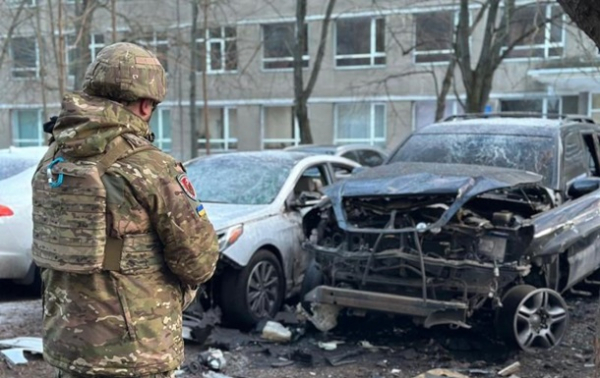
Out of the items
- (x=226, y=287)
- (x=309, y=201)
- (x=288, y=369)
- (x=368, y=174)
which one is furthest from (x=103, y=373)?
(x=309, y=201)

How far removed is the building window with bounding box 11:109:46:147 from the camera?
3112cm

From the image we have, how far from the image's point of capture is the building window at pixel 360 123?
2653 centimetres

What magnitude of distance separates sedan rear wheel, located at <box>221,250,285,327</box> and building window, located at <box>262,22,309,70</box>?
2132 cm

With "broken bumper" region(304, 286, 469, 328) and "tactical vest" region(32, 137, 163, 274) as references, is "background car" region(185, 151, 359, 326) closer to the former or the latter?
"broken bumper" region(304, 286, 469, 328)

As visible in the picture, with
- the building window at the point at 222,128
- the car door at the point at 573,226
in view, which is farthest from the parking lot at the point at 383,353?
the building window at the point at 222,128

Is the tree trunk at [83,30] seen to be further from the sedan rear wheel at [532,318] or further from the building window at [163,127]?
the sedan rear wheel at [532,318]

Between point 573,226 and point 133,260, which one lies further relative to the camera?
point 573,226

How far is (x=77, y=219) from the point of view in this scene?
2.72m

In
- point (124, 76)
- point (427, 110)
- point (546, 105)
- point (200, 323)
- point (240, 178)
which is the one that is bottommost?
point (200, 323)

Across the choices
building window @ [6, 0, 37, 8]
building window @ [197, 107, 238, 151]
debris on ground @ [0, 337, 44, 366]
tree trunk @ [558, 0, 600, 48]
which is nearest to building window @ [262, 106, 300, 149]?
building window @ [197, 107, 238, 151]

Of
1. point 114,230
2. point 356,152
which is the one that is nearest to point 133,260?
point 114,230

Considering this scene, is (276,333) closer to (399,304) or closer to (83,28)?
(399,304)

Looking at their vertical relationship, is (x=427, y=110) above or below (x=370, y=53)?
below

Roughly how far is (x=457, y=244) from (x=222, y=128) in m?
24.1
